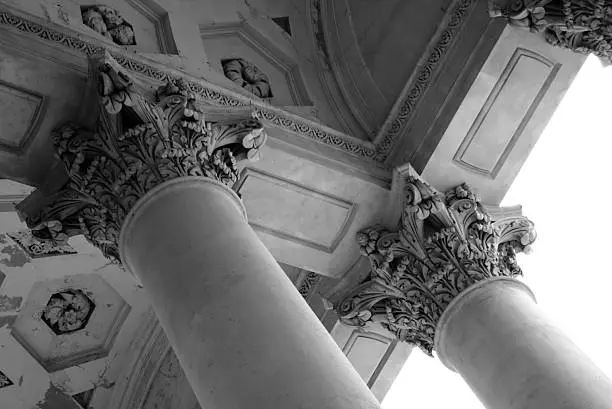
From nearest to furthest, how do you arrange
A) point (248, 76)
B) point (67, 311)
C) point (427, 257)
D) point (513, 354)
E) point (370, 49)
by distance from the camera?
point (513, 354)
point (427, 257)
point (248, 76)
point (370, 49)
point (67, 311)

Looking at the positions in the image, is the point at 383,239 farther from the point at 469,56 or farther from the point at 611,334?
the point at 611,334

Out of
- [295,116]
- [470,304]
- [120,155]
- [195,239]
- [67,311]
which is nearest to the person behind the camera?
[195,239]

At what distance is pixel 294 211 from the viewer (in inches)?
334

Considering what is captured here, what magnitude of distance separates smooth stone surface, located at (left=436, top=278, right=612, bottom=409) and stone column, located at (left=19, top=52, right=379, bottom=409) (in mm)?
1863

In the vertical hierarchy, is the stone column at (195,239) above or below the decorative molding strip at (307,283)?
above

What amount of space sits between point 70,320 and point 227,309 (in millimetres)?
5412

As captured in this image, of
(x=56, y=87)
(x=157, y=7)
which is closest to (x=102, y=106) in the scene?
(x=56, y=87)

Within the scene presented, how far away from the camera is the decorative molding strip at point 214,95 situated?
728 cm

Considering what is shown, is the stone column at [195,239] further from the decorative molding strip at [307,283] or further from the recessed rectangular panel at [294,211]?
the decorative molding strip at [307,283]

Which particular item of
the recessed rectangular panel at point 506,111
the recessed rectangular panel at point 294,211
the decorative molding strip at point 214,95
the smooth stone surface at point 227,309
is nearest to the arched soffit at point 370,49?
the decorative molding strip at point 214,95

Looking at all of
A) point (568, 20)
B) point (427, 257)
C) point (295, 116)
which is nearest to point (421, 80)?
point (295, 116)

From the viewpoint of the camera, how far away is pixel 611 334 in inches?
545

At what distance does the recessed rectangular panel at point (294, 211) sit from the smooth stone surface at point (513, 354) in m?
1.49

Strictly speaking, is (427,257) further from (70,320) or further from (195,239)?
(70,320)
